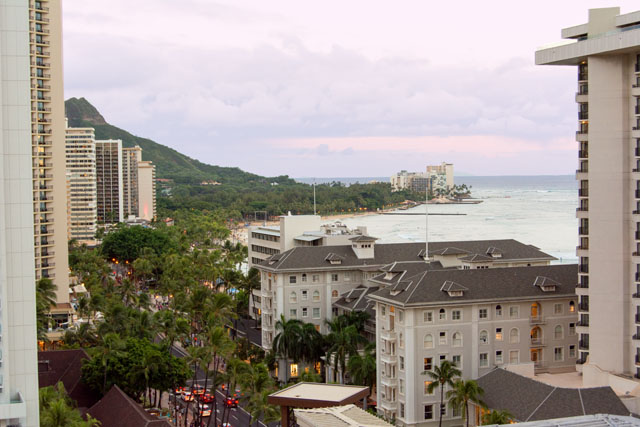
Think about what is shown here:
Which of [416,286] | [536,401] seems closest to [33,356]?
[536,401]

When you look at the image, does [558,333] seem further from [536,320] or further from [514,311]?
[514,311]

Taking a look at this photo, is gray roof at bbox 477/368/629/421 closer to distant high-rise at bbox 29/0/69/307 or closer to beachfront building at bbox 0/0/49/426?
beachfront building at bbox 0/0/49/426

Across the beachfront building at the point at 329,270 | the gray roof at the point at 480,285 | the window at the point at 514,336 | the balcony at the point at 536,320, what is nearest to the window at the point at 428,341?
the gray roof at the point at 480,285

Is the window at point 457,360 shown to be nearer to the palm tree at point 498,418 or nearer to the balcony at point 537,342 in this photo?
the balcony at point 537,342

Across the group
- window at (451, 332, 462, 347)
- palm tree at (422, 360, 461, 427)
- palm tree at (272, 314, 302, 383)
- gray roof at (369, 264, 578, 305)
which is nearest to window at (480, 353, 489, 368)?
window at (451, 332, 462, 347)

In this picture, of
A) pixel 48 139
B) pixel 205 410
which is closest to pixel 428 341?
pixel 205 410
